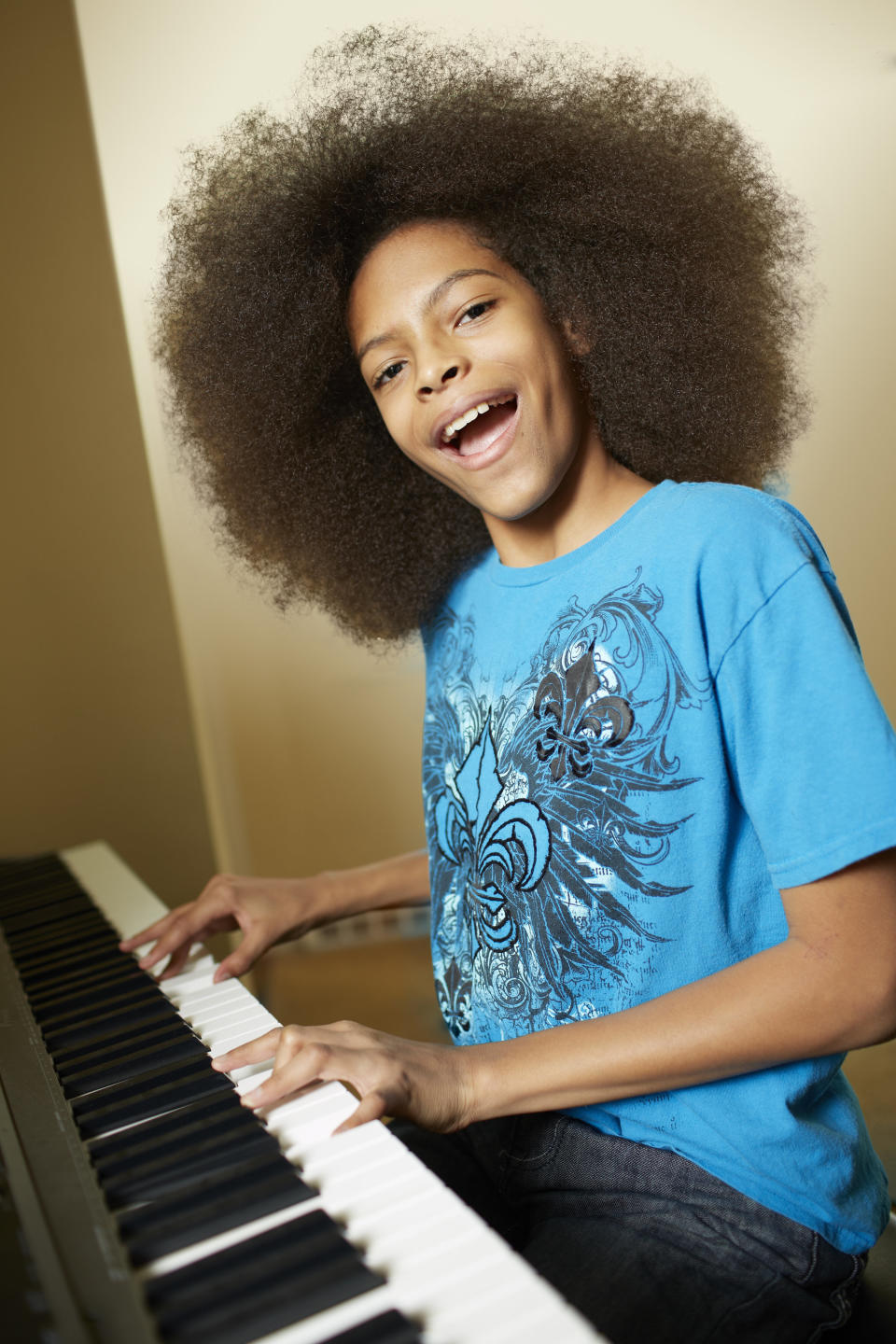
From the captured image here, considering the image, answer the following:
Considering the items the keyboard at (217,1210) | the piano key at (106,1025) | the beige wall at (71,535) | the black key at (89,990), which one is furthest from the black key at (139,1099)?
the beige wall at (71,535)

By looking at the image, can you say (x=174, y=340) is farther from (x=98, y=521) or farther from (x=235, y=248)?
(x=98, y=521)

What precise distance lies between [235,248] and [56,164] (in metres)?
0.98

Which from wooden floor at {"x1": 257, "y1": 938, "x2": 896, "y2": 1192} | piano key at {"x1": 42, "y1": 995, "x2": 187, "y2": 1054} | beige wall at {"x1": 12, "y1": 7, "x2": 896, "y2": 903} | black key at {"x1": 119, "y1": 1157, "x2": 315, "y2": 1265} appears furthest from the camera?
wooden floor at {"x1": 257, "y1": 938, "x2": 896, "y2": 1192}

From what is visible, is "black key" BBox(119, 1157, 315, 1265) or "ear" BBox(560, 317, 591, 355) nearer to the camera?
"black key" BBox(119, 1157, 315, 1265)

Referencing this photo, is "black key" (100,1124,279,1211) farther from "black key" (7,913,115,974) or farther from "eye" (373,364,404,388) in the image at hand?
"eye" (373,364,404,388)

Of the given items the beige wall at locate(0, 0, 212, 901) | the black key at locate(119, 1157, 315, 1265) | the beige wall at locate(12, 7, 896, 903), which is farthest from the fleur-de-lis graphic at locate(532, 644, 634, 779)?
the beige wall at locate(0, 0, 212, 901)

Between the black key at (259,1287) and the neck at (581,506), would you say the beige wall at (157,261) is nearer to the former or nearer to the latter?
the neck at (581,506)

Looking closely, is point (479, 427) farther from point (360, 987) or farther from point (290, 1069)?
point (360, 987)

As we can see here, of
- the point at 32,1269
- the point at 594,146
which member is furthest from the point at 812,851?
the point at 594,146

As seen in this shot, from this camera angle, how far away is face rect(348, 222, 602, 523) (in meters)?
1.11

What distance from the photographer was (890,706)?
2078 millimetres

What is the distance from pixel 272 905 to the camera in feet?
4.52

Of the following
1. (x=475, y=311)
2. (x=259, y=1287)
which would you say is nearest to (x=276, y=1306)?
(x=259, y=1287)

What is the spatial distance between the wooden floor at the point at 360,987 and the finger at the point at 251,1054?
1.79 m
